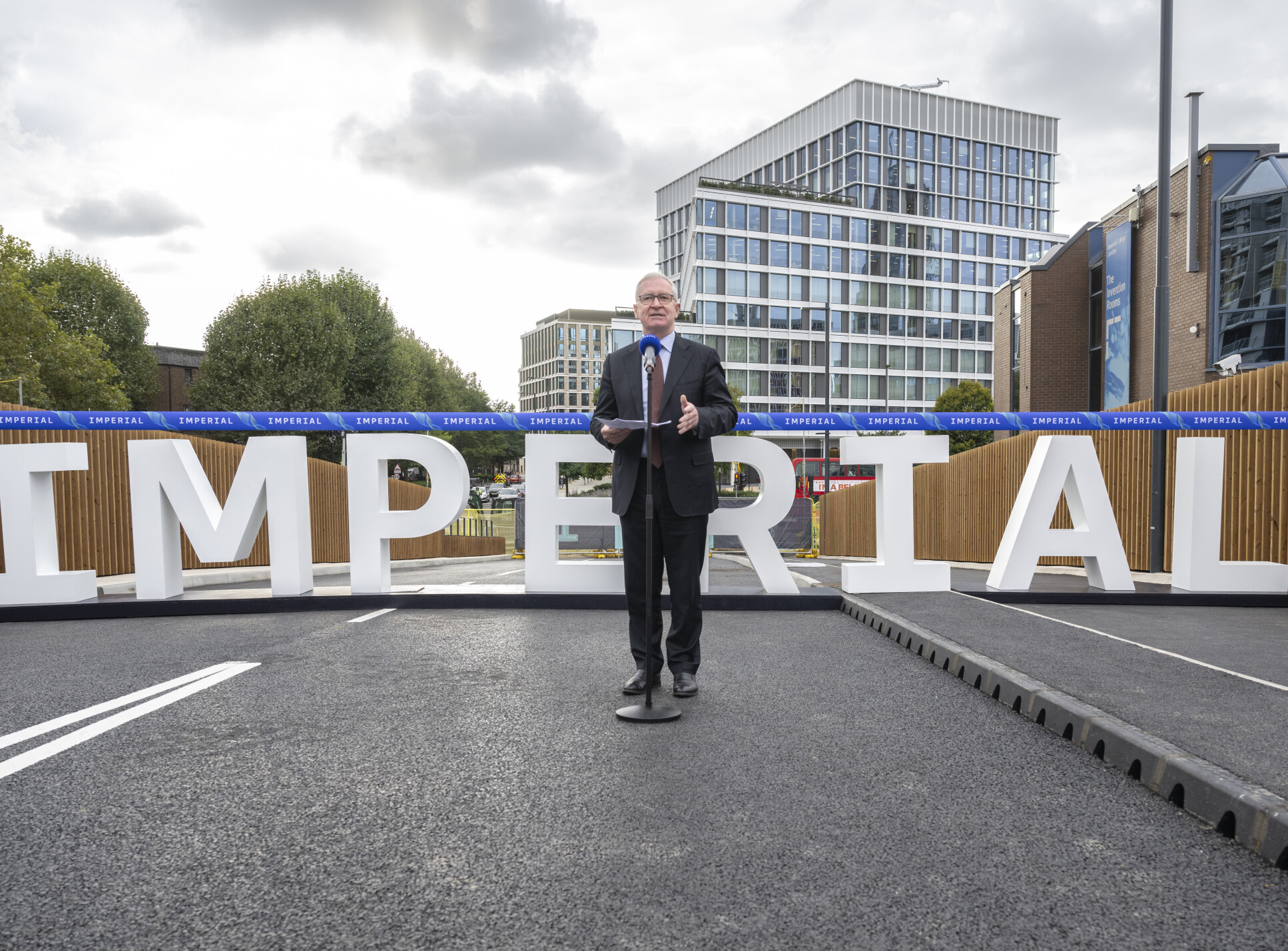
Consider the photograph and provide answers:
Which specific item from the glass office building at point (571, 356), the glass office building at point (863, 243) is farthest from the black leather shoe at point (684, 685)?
the glass office building at point (571, 356)

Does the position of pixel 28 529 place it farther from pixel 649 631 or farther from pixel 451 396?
pixel 451 396

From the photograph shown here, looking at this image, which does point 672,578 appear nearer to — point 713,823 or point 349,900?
point 713,823

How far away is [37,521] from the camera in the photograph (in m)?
6.87

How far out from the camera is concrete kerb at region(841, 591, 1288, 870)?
7.73 feet

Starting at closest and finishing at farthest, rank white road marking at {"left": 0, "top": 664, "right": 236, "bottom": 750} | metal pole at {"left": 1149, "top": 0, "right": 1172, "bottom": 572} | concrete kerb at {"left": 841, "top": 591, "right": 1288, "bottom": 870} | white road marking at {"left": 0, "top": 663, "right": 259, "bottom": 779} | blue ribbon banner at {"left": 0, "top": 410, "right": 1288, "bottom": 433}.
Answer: concrete kerb at {"left": 841, "top": 591, "right": 1288, "bottom": 870}, white road marking at {"left": 0, "top": 663, "right": 259, "bottom": 779}, white road marking at {"left": 0, "top": 664, "right": 236, "bottom": 750}, blue ribbon banner at {"left": 0, "top": 410, "right": 1288, "bottom": 433}, metal pole at {"left": 1149, "top": 0, "right": 1172, "bottom": 572}

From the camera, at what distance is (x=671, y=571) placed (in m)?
4.34

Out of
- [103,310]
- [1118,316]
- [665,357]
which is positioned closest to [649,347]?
[665,357]

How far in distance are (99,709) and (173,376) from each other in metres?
63.2

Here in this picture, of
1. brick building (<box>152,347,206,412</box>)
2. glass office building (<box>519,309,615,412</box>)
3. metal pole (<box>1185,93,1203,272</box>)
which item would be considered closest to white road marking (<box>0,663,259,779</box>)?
metal pole (<box>1185,93,1203,272</box>)

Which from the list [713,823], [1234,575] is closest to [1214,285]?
[1234,575]

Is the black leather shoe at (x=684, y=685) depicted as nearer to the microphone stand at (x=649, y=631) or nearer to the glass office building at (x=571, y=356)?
the microphone stand at (x=649, y=631)

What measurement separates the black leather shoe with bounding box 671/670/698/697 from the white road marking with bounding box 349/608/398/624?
2980 mm

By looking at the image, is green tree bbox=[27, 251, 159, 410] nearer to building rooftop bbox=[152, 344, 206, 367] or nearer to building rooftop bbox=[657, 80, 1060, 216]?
building rooftop bbox=[152, 344, 206, 367]

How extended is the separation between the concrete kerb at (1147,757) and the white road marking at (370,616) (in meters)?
3.93
